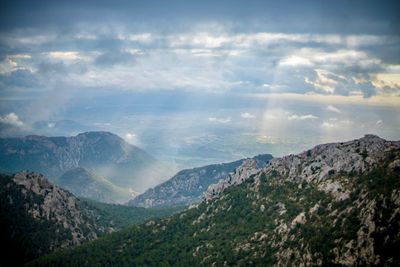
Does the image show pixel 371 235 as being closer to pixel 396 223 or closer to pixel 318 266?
pixel 396 223

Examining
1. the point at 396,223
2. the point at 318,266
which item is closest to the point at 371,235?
the point at 396,223

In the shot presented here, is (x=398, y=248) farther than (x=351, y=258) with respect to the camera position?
No

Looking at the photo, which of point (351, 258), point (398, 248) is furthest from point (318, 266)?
point (398, 248)

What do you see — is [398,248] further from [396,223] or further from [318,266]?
[318,266]

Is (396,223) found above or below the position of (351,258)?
above

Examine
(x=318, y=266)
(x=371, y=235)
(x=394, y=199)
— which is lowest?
(x=318, y=266)

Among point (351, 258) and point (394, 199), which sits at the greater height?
point (394, 199)

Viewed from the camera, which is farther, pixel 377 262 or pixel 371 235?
pixel 371 235

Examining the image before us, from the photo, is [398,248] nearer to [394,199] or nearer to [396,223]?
[396,223]
